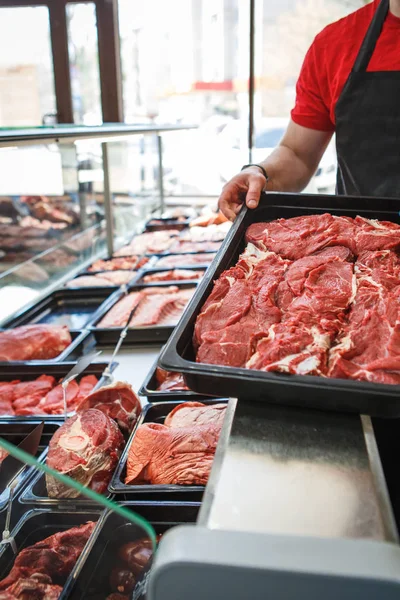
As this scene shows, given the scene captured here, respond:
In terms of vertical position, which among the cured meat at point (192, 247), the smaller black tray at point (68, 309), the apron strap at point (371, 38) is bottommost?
the smaller black tray at point (68, 309)

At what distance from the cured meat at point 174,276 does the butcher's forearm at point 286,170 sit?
1.10 m

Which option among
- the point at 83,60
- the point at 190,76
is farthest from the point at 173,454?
the point at 190,76

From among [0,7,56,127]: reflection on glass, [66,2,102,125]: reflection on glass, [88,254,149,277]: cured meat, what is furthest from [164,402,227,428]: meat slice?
[0,7,56,127]: reflection on glass

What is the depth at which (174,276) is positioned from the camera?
358 cm

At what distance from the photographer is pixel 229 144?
6832 mm

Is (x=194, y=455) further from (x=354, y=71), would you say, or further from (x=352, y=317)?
(x=354, y=71)

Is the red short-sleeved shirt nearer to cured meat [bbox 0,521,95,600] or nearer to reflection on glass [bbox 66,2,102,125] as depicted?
cured meat [bbox 0,521,95,600]

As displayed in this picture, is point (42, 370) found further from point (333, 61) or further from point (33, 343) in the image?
point (333, 61)

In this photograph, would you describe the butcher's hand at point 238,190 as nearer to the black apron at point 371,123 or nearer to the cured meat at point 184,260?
the black apron at point 371,123

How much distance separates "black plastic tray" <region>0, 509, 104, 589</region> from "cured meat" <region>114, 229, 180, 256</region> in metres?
2.92

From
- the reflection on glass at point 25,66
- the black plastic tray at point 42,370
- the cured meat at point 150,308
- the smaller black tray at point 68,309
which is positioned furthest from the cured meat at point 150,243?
the black plastic tray at point 42,370

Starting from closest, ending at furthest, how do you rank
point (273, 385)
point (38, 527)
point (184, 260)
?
point (273, 385) → point (38, 527) → point (184, 260)

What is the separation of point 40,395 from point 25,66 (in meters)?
5.27

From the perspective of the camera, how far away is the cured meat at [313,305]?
1048mm
